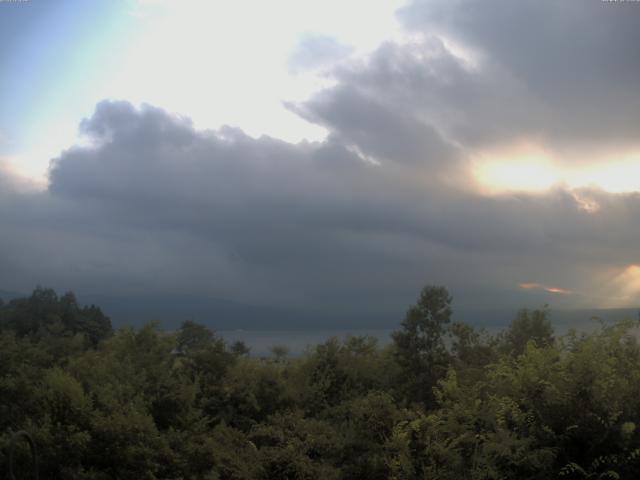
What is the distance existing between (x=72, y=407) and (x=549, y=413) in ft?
29.0

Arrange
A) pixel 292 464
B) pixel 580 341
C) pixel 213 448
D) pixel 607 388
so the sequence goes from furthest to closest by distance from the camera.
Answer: pixel 213 448 → pixel 292 464 → pixel 580 341 → pixel 607 388

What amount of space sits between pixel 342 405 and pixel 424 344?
288 cm

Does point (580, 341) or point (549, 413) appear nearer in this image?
point (549, 413)

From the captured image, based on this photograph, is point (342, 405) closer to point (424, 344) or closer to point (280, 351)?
point (424, 344)

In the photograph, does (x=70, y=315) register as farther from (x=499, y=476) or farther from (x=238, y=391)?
(x=499, y=476)

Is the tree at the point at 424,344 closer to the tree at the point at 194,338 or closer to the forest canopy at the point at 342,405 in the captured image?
the forest canopy at the point at 342,405

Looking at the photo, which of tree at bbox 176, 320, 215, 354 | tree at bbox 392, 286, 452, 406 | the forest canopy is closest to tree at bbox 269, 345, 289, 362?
the forest canopy

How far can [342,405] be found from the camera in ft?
50.8

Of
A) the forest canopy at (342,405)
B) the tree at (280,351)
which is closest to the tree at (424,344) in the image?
the forest canopy at (342,405)

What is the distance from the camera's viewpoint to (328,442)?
12078mm

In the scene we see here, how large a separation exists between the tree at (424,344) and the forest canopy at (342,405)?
3 cm

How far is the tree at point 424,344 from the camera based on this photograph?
15.3 metres

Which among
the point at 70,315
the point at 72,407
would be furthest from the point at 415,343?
the point at 70,315

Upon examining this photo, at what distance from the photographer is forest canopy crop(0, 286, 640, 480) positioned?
7.71 metres
